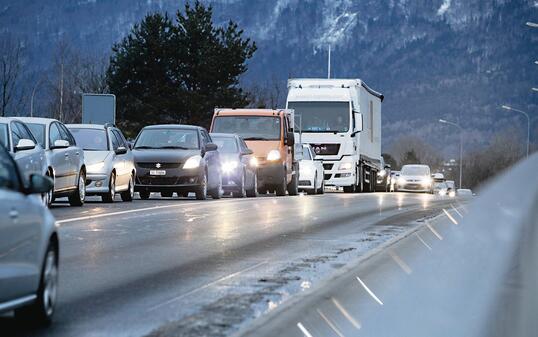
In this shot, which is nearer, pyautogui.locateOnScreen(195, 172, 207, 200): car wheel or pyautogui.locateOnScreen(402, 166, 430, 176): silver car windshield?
pyautogui.locateOnScreen(195, 172, 207, 200): car wheel

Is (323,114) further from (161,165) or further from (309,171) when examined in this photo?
(161,165)

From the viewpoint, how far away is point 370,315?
1013 centimetres

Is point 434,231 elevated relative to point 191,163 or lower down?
lower down

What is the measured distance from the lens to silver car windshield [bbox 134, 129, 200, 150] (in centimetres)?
3281

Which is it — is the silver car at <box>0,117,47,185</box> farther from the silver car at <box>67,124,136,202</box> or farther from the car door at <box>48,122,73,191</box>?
the silver car at <box>67,124,136,202</box>

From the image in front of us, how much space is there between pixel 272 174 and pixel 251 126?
1.81 meters

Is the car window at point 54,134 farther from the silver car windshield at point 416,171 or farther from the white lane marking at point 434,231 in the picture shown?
the silver car windshield at point 416,171

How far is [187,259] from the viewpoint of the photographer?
14.9 meters

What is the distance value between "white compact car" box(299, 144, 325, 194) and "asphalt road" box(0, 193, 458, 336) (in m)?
17.5

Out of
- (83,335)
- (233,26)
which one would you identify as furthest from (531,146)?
(83,335)

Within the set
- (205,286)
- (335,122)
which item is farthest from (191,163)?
(205,286)

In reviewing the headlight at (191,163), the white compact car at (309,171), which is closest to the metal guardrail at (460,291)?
the headlight at (191,163)

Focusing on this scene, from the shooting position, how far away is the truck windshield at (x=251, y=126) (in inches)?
1601

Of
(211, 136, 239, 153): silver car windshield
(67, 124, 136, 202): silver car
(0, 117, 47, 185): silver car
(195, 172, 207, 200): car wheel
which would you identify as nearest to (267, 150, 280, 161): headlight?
(211, 136, 239, 153): silver car windshield
